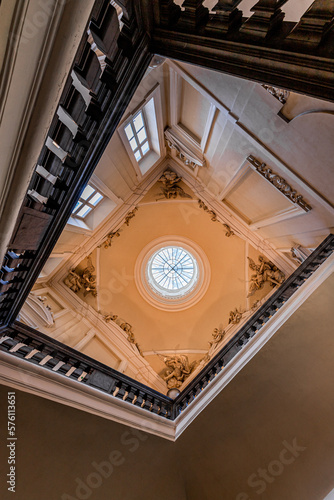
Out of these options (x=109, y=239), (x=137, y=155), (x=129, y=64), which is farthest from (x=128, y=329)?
(x=129, y=64)

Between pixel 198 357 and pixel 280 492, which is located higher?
pixel 280 492

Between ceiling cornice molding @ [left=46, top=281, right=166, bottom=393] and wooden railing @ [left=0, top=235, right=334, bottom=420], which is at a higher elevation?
wooden railing @ [left=0, top=235, right=334, bottom=420]

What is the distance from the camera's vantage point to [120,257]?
40.8 ft

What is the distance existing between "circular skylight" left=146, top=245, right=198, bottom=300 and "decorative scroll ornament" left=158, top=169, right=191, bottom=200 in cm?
Result: 279

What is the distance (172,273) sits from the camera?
14031 mm

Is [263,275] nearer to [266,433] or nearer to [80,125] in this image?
[266,433]

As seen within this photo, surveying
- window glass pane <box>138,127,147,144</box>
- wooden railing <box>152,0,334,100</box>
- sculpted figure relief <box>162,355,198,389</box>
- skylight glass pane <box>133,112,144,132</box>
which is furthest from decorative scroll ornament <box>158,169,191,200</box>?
wooden railing <box>152,0,334,100</box>

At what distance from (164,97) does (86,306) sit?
25.5 ft

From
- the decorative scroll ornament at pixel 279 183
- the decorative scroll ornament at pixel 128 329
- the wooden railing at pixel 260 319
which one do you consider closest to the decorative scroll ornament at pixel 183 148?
the decorative scroll ornament at pixel 279 183

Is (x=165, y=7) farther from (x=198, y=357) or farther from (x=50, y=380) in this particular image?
(x=198, y=357)

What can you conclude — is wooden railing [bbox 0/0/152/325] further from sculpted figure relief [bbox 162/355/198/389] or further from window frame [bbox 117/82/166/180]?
sculpted figure relief [bbox 162/355/198/389]

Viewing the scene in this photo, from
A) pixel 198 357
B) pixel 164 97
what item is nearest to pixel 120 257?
pixel 198 357

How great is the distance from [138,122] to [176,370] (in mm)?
9273

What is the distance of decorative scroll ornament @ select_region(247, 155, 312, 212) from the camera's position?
598cm
